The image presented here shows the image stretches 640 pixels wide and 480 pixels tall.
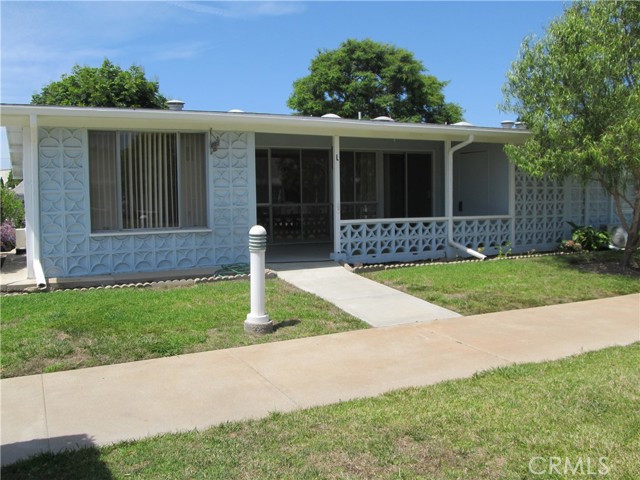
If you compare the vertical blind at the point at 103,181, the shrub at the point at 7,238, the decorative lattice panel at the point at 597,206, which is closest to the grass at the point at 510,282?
the decorative lattice panel at the point at 597,206

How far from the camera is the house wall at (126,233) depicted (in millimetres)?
9500

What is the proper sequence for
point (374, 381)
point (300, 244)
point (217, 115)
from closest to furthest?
1. point (374, 381)
2. point (217, 115)
3. point (300, 244)

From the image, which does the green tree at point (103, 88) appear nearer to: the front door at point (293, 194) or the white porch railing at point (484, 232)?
the front door at point (293, 194)

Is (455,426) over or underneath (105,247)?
underneath

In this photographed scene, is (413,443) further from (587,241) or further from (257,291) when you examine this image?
(587,241)

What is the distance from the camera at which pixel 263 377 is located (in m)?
5.32

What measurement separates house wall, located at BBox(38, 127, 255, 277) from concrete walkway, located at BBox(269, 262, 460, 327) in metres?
1.25

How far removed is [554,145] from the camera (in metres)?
10.4

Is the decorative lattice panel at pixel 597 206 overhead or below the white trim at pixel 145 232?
overhead

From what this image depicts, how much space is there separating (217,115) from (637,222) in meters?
8.44

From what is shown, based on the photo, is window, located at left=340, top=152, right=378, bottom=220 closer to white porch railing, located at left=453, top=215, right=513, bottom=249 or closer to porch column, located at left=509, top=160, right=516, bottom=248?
white porch railing, located at left=453, top=215, right=513, bottom=249

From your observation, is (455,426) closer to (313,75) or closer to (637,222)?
(637,222)

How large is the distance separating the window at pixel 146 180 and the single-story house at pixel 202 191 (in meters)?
0.02

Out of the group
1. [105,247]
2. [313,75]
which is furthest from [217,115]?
[313,75]
